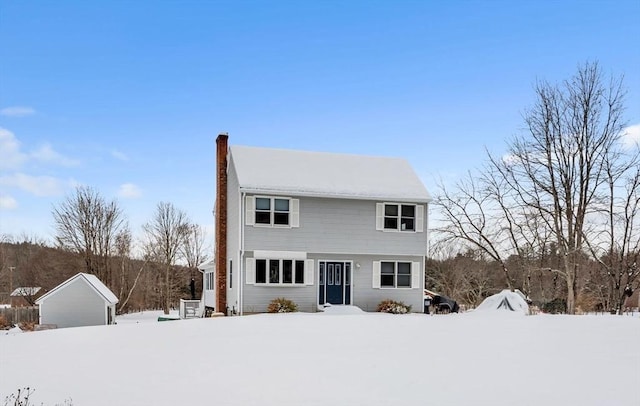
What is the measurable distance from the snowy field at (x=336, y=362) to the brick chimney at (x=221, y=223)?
642 centimetres

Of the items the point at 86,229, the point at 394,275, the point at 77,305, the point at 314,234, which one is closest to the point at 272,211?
the point at 314,234

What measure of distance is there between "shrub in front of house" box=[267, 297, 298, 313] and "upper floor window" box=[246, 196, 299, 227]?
10.5ft

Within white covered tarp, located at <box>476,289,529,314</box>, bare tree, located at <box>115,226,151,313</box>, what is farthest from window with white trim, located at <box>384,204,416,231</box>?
bare tree, located at <box>115,226,151,313</box>

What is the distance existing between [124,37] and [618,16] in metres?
18.2

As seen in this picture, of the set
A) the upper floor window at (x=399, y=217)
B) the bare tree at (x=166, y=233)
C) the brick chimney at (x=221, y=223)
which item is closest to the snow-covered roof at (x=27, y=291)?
the bare tree at (x=166, y=233)

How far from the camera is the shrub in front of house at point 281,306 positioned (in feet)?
67.8

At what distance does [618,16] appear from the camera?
17.9 meters

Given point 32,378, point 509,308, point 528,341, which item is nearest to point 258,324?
point 32,378

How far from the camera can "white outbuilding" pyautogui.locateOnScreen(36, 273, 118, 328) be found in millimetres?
25109

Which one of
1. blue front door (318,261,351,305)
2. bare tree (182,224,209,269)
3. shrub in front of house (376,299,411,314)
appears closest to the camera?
shrub in front of house (376,299,411,314)

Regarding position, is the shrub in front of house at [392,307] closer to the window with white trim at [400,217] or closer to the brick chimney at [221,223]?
the window with white trim at [400,217]

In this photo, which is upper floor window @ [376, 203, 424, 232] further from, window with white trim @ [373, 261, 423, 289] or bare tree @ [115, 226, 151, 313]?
bare tree @ [115, 226, 151, 313]

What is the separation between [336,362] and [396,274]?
11789 millimetres

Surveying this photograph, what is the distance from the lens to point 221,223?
2462 centimetres
